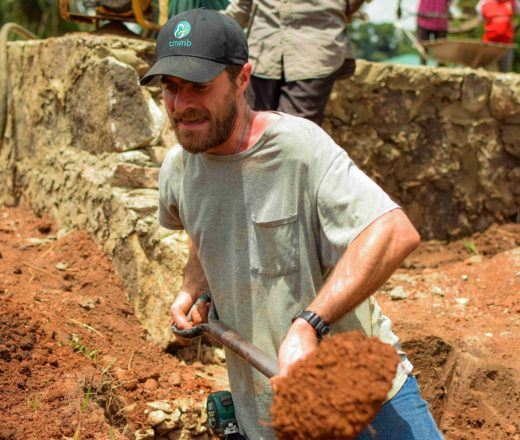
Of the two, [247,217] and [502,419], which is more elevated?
[247,217]

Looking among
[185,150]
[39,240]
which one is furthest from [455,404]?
[39,240]

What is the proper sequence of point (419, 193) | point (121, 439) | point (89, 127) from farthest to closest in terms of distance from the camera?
point (419, 193) → point (89, 127) → point (121, 439)

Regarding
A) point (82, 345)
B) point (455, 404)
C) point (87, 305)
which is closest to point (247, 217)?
point (82, 345)

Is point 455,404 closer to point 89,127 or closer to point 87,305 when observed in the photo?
point 87,305

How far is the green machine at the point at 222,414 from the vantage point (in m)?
2.70

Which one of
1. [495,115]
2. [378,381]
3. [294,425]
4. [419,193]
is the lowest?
[419,193]

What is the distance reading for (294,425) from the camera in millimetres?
1735

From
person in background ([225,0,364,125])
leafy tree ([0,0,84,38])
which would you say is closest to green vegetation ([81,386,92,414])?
person in background ([225,0,364,125])

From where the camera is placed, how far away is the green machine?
2701 mm

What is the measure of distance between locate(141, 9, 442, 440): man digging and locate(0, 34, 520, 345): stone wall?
1.61 m

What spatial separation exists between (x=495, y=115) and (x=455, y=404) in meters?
3.04

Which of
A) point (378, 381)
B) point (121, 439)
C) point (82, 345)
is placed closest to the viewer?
point (378, 381)

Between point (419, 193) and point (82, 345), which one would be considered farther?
point (419, 193)

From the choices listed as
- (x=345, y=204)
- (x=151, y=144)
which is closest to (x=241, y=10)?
(x=151, y=144)
